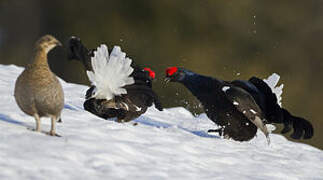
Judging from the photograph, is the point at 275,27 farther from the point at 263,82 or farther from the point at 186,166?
the point at 186,166

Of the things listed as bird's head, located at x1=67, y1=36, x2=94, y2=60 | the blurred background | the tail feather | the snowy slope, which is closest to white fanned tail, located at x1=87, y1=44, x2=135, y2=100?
the snowy slope

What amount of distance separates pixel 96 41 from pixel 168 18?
139 centimetres

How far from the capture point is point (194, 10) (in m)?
14.2

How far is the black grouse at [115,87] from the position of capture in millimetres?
6582

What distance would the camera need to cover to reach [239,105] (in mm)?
6551

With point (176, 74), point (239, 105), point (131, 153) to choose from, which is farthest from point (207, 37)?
point (131, 153)

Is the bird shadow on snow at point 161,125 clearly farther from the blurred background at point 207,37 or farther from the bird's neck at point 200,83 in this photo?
the blurred background at point 207,37

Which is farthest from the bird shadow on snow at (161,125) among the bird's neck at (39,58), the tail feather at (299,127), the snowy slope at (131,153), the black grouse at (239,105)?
the bird's neck at (39,58)

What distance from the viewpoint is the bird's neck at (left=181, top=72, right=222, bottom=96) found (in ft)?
22.6

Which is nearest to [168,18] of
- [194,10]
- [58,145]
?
[194,10]

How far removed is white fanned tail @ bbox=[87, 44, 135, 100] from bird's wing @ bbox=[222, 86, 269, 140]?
35.4 inches

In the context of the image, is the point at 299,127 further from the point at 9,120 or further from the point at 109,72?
the point at 9,120

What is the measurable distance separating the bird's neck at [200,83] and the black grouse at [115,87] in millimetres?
353

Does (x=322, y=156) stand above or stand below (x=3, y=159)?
above
